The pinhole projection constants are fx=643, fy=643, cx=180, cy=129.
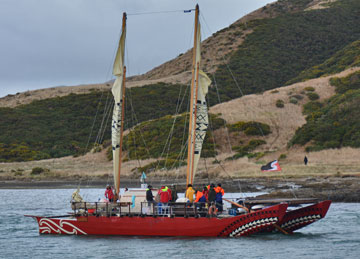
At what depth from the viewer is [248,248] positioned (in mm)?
29453

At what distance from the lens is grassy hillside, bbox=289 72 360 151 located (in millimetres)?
70688

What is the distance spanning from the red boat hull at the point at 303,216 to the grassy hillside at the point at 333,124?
37.7 metres

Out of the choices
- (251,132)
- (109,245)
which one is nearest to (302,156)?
(251,132)

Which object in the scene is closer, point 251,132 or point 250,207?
point 250,207

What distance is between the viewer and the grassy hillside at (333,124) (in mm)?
70688

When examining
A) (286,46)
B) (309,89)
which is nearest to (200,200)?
(309,89)

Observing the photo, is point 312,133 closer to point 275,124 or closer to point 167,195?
point 275,124

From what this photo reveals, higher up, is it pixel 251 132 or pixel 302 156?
pixel 251 132

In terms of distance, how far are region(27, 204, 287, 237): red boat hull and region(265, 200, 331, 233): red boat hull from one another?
154 centimetres

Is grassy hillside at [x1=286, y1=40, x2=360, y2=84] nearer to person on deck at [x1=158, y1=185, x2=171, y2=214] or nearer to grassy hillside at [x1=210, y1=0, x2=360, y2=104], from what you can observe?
grassy hillside at [x1=210, y1=0, x2=360, y2=104]

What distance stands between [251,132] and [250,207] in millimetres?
51697

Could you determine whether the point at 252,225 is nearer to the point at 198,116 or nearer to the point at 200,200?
the point at 200,200

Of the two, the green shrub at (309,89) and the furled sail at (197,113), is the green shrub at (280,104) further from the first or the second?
the furled sail at (197,113)

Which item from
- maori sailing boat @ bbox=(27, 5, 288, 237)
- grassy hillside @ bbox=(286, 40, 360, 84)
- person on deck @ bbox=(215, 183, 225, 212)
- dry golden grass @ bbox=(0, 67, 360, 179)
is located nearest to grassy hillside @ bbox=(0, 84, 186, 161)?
dry golden grass @ bbox=(0, 67, 360, 179)
